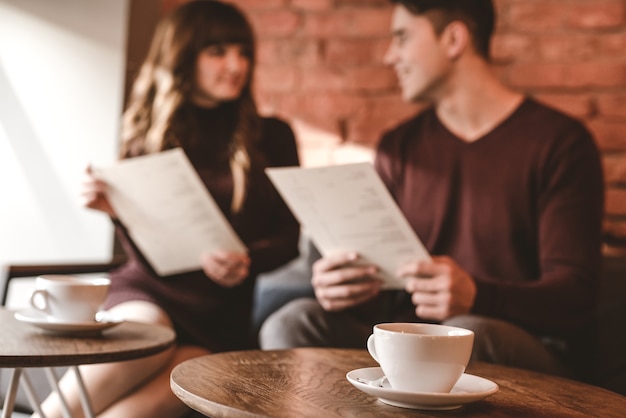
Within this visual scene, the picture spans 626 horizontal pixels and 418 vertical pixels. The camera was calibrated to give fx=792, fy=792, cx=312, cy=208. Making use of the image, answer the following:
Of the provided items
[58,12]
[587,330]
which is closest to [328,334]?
[587,330]

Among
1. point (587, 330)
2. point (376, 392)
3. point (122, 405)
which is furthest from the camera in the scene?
point (587, 330)

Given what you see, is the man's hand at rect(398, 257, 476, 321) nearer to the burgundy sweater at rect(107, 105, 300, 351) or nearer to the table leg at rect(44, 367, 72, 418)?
the burgundy sweater at rect(107, 105, 300, 351)

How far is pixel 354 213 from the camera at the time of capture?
51.0 inches

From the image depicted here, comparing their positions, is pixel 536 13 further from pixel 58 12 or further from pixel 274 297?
pixel 58 12

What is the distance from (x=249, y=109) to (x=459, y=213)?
540mm

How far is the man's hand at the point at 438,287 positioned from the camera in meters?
1.32

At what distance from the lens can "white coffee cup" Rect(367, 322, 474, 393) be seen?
30.0 inches

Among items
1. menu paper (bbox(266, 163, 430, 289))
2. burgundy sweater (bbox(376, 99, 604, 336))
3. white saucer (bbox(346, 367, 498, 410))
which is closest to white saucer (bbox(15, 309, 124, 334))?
menu paper (bbox(266, 163, 430, 289))

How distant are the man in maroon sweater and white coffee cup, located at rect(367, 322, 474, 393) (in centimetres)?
50

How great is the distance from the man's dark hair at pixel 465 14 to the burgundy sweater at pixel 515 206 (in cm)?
19

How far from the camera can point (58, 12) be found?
2223 millimetres

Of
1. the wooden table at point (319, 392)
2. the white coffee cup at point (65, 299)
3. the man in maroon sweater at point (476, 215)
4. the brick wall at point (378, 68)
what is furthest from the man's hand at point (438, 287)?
the brick wall at point (378, 68)

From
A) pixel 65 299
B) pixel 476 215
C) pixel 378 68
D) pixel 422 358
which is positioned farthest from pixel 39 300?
pixel 378 68

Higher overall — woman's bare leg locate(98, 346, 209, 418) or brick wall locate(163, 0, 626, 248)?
brick wall locate(163, 0, 626, 248)
